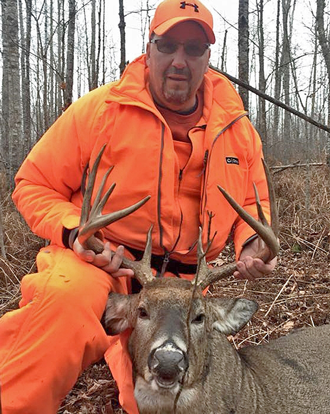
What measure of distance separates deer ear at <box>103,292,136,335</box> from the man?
0.08 meters

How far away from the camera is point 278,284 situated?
5.31 m

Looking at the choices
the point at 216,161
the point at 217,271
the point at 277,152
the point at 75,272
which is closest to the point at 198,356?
the point at 217,271

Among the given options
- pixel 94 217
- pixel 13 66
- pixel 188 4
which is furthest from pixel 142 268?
pixel 13 66

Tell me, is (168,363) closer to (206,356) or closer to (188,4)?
(206,356)

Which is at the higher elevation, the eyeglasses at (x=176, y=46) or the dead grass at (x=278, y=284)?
the eyeglasses at (x=176, y=46)

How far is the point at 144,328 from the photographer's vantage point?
2.55m

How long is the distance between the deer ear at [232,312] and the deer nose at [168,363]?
0.70 metres

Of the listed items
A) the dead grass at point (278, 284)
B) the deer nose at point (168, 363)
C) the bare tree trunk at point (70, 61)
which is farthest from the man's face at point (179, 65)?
the bare tree trunk at point (70, 61)

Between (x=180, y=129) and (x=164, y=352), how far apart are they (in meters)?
1.80

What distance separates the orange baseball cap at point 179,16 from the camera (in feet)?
10.9

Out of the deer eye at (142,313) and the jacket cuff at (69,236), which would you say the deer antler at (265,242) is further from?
the jacket cuff at (69,236)

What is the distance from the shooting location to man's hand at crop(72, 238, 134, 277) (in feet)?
8.88

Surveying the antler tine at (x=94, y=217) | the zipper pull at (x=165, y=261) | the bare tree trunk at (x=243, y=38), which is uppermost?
the bare tree trunk at (x=243, y=38)

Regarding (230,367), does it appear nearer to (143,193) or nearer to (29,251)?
(143,193)
